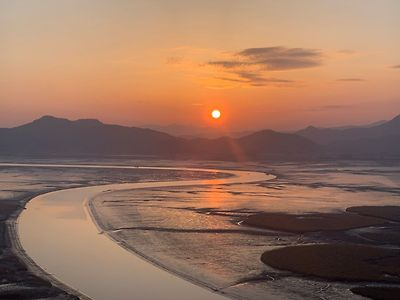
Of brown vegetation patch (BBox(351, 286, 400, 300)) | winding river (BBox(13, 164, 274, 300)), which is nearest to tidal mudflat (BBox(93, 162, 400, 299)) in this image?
brown vegetation patch (BBox(351, 286, 400, 300))

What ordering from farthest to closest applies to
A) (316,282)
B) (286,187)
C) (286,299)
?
(286,187) < (316,282) < (286,299)

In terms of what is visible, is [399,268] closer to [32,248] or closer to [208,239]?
[208,239]

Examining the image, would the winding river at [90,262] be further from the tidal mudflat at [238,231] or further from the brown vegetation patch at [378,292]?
the brown vegetation patch at [378,292]

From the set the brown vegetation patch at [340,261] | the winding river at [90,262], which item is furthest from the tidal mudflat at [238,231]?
the winding river at [90,262]

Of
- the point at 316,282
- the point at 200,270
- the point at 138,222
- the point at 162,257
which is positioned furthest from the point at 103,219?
the point at 316,282

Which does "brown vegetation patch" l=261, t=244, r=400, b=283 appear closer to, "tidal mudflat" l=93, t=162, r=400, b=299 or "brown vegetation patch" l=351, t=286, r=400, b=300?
"tidal mudflat" l=93, t=162, r=400, b=299

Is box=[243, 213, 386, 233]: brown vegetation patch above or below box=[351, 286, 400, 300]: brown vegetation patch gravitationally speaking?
above
